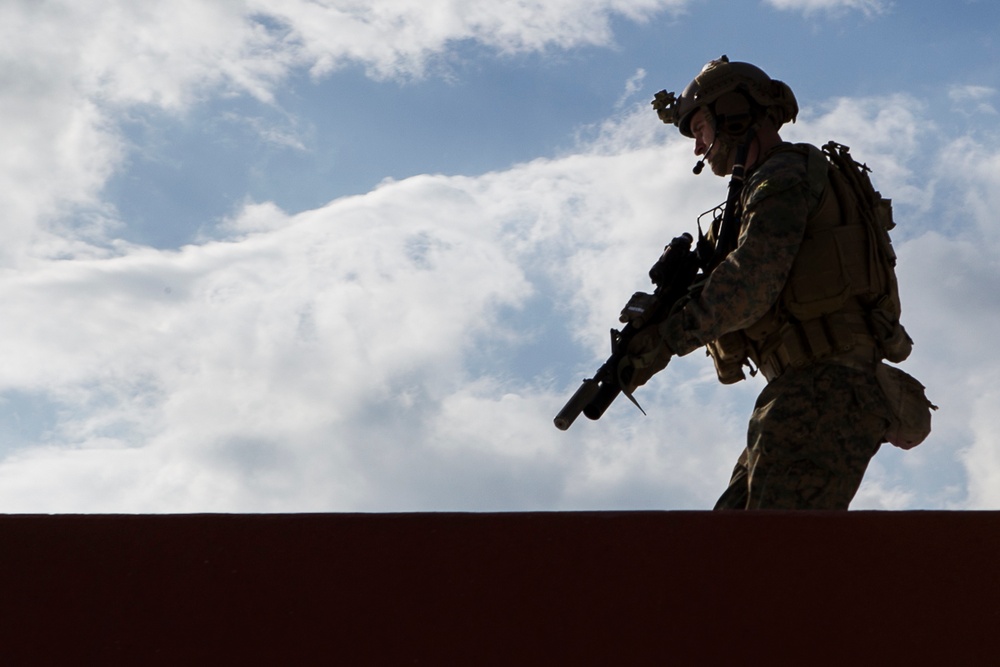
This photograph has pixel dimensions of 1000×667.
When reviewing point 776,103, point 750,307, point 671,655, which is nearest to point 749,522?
point 671,655

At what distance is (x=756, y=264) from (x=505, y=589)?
1866 millimetres

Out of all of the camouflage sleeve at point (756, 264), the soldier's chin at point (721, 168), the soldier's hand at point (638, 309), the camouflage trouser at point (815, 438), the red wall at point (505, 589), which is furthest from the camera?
the soldier's chin at point (721, 168)

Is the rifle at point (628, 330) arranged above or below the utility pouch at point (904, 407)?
above

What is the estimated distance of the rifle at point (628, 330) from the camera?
4.40 metres

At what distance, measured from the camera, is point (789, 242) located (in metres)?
3.96

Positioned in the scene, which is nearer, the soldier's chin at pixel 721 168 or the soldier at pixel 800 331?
the soldier at pixel 800 331

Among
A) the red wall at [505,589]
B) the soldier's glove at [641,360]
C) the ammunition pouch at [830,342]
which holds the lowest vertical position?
the red wall at [505,589]

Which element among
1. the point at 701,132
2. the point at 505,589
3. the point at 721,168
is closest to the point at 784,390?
the point at 721,168

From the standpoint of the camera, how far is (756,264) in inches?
154

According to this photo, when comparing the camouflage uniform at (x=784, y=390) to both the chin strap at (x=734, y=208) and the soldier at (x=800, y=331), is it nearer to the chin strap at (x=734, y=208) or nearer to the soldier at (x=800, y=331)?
the soldier at (x=800, y=331)

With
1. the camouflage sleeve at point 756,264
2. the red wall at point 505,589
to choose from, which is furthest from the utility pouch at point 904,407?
the red wall at point 505,589

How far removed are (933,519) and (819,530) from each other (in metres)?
0.23

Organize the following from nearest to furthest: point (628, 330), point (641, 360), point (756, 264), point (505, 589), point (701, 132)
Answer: point (505, 589) < point (756, 264) < point (641, 360) < point (628, 330) < point (701, 132)

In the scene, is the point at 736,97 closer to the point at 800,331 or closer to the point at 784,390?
the point at 800,331
